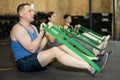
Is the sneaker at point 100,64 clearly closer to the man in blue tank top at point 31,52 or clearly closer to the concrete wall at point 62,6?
the man in blue tank top at point 31,52

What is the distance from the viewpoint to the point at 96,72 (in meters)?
3.45

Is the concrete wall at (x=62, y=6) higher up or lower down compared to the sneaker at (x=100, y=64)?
higher up

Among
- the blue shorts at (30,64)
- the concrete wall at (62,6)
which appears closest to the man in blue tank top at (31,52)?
the blue shorts at (30,64)

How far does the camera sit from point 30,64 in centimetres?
360

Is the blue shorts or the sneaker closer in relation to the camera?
the sneaker

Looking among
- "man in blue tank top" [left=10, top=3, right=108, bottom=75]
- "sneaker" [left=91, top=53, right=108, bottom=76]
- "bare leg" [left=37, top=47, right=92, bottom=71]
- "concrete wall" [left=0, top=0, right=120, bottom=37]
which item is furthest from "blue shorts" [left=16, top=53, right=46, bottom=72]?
"concrete wall" [left=0, top=0, right=120, bottom=37]

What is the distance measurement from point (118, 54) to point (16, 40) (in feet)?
7.87

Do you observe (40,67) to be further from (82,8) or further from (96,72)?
(82,8)

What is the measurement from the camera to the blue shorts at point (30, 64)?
3559 mm

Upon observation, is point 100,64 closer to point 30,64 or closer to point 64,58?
point 64,58

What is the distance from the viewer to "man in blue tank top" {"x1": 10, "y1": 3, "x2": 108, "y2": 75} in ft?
10.9

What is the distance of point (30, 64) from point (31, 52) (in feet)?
0.53

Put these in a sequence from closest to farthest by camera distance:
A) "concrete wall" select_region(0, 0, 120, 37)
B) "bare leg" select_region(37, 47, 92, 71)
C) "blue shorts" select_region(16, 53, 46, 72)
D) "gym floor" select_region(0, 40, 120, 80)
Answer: "bare leg" select_region(37, 47, 92, 71) < "gym floor" select_region(0, 40, 120, 80) < "blue shorts" select_region(16, 53, 46, 72) < "concrete wall" select_region(0, 0, 120, 37)

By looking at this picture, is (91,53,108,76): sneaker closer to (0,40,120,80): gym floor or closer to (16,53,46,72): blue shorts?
(0,40,120,80): gym floor
